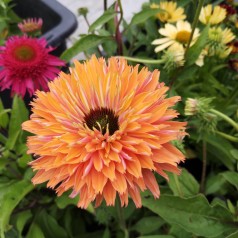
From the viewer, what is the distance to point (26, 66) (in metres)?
0.62

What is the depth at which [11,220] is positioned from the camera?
67 cm

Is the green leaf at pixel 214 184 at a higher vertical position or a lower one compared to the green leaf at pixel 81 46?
lower

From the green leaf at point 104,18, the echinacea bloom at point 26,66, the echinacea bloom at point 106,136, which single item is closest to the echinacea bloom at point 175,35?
the green leaf at point 104,18

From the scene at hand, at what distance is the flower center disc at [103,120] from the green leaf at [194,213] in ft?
0.40

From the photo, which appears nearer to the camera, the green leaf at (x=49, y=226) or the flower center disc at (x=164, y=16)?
the green leaf at (x=49, y=226)

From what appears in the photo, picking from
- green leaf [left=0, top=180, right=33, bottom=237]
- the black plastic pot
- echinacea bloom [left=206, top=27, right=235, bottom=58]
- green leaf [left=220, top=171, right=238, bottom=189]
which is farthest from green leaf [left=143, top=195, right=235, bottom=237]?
the black plastic pot

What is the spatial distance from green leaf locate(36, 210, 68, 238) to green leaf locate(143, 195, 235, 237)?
26 cm

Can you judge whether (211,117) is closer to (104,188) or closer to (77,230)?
(104,188)

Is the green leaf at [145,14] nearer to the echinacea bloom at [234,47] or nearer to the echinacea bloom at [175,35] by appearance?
the echinacea bloom at [175,35]

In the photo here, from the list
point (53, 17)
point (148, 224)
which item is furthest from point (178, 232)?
point (53, 17)

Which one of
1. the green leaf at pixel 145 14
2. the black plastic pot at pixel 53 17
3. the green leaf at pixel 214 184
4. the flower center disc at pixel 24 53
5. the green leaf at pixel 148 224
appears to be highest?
the black plastic pot at pixel 53 17

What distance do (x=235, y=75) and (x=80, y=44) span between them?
34cm

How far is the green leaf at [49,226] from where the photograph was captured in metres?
0.67

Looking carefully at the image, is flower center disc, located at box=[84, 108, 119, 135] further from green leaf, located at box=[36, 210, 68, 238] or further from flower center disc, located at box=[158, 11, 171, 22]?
flower center disc, located at box=[158, 11, 171, 22]
